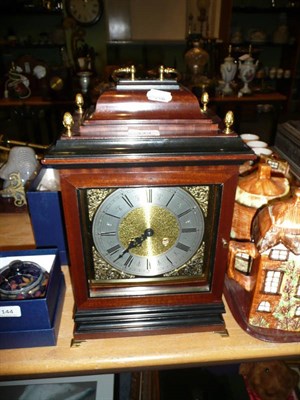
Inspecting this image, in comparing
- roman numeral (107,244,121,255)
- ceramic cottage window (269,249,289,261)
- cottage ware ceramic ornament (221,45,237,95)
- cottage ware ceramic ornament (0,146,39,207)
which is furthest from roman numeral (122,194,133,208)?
cottage ware ceramic ornament (221,45,237,95)

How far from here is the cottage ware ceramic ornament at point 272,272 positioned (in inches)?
28.3

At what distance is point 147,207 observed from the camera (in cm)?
78

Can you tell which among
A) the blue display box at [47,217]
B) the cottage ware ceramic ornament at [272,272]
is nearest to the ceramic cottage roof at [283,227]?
the cottage ware ceramic ornament at [272,272]

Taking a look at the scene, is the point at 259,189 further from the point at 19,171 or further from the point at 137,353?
the point at 19,171

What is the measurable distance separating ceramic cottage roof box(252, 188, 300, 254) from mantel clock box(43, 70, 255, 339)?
9cm

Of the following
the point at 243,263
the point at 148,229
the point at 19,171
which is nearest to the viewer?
the point at 148,229

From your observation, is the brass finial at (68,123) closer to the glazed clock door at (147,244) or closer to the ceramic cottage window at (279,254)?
the glazed clock door at (147,244)

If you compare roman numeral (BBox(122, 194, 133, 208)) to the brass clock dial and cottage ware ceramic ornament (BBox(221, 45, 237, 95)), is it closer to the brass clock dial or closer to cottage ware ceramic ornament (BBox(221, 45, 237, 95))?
the brass clock dial

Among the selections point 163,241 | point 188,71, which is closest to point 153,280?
point 163,241

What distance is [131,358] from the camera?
817 mm

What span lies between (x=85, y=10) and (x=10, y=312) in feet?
17.3

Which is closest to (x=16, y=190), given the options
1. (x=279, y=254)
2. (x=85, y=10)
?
(x=279, y=254)

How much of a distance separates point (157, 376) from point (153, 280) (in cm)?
45

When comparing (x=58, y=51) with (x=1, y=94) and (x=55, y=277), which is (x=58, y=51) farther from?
(x=55, y=277)
